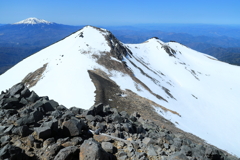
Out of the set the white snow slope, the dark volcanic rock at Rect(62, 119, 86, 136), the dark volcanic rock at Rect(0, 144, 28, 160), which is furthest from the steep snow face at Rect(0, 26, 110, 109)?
the dark volcanic rock at Rect(0, 144, 28, 160)

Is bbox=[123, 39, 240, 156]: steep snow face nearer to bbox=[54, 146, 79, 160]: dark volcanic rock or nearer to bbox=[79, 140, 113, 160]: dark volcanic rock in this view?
bbox=[79, 140, 113, 160]: dark volcanic rock

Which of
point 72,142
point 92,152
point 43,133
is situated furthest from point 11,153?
point 92,152

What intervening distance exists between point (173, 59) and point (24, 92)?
242 ft

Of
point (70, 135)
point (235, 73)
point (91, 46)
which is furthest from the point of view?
point (235, 73)

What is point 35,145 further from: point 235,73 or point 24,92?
point 235,73

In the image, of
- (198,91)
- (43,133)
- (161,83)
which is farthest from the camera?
(198,91)

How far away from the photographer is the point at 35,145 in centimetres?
698

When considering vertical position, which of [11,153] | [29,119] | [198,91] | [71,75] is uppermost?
[11,153]

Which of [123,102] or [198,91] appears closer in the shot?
[123,102]

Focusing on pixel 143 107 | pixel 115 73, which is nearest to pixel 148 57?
pixel 115 73

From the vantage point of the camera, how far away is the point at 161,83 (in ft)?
162

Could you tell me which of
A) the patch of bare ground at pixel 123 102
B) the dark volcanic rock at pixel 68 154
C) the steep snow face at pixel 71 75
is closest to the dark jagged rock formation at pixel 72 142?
the dark volcanic rock at pixel 68 154

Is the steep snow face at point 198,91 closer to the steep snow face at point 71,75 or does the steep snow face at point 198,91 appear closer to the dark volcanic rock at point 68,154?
the steep snow face at point 71,75

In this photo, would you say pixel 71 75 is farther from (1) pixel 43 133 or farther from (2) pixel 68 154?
(2) pixel 68 154
